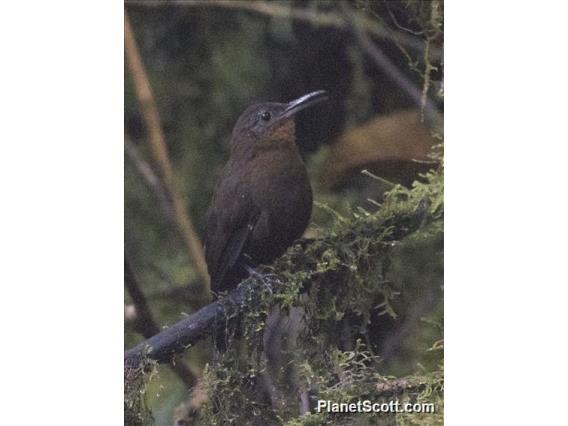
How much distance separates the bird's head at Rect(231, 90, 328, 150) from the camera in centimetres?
290

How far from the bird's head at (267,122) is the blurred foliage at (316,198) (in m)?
0.03

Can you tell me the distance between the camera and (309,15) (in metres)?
2.93

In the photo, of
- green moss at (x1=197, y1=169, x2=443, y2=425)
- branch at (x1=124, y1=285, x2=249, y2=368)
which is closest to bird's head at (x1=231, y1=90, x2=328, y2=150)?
green moss at (x1=197, y1=169, x2=443, y2=425)

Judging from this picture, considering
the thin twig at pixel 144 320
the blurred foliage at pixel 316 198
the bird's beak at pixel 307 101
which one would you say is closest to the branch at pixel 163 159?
the blurred foliage at pixel 316 198

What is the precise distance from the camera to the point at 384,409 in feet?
9.20

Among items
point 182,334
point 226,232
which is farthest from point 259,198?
point 182,334

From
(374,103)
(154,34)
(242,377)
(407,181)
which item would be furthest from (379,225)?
(154,34)

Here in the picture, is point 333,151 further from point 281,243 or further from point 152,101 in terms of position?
point 152,101

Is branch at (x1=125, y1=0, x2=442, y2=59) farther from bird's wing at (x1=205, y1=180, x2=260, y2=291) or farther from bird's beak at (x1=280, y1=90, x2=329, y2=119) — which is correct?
bird's wing at (x1=205, y1=180, x2=260, y2=291)

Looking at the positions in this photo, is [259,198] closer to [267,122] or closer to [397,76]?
[267,122]

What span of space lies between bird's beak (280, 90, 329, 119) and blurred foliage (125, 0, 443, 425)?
21 mm

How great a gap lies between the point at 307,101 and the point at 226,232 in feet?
1.26

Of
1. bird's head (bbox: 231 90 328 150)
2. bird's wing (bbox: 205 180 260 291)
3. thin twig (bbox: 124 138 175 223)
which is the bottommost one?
bird's wing (bbox: 205 180 260 291)

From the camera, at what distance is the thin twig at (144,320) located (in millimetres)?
2881
